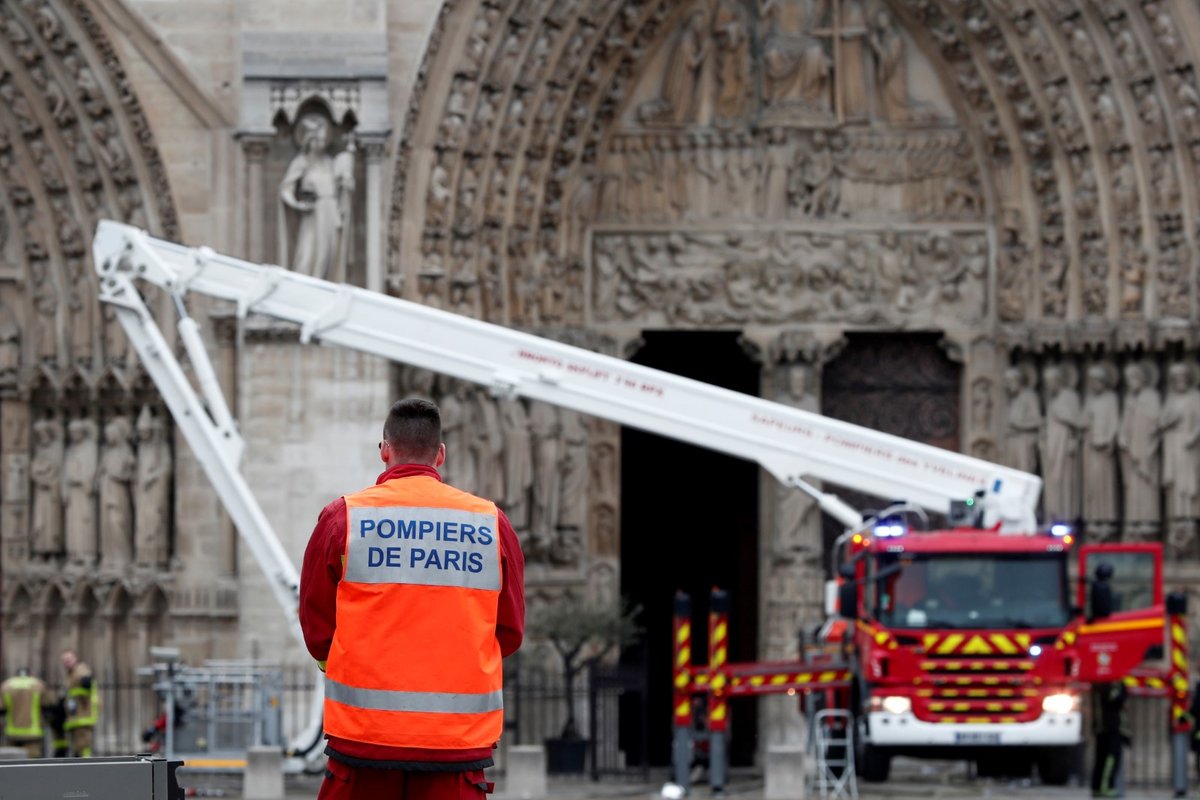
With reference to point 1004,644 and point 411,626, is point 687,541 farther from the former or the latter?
point 411,626

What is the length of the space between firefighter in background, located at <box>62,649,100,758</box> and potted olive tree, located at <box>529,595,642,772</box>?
13.8 ft

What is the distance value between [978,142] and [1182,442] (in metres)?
3.64

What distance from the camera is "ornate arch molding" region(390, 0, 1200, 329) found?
23672mm

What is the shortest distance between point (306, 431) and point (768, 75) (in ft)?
20.1

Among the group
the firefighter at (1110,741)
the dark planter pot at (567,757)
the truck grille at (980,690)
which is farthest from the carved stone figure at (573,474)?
the truck grille at (980,690)

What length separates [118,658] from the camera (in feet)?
80.2

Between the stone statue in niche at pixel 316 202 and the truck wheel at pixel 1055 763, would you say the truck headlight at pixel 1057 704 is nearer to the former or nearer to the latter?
the truck wheel at pixel 1055 763

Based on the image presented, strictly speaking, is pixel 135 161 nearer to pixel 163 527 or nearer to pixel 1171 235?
pixel 163 527

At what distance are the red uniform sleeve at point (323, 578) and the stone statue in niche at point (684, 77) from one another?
749 inches

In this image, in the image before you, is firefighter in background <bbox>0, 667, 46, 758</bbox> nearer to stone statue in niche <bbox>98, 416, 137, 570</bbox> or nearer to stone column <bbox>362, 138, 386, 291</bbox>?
stone statue in niche <bbox>98, 416, 137, 570</bbox>

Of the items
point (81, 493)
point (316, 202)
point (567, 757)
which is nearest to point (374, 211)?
point (316, 202)

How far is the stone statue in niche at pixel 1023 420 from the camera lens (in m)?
25.0

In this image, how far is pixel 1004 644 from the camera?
1814 cm

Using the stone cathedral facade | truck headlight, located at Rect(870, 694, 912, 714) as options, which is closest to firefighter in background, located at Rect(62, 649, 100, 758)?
the stone cathedral facade
